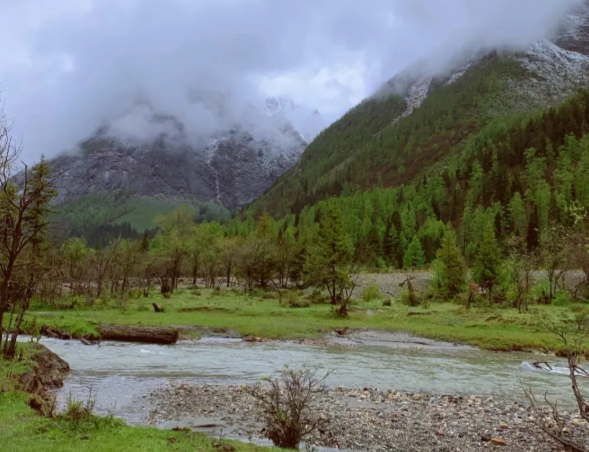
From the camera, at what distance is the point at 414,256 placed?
13712 cm

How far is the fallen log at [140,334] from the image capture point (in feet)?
125

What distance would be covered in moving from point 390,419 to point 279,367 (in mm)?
11660

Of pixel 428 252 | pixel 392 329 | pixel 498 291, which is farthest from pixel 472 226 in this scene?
pixel 392 329

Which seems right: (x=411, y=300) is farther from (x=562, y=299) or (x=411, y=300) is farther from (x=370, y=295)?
(x=562, y=299)

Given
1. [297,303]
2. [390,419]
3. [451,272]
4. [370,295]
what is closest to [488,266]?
[451,272]

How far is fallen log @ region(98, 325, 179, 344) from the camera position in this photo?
38.0 metres

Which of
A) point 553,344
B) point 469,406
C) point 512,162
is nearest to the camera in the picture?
point 469,406

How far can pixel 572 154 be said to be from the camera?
178 metres

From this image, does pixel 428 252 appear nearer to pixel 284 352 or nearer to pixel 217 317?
pixel 217 317

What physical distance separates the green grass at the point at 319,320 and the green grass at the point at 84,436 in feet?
84.2

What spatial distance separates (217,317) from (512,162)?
579 ft

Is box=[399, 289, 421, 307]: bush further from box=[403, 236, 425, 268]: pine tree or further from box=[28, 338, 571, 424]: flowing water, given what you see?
box=[403, 236, 425, 268]: pine tree

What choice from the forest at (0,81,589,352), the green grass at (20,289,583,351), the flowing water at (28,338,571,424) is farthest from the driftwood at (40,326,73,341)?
the forest at (0,81,589,352)

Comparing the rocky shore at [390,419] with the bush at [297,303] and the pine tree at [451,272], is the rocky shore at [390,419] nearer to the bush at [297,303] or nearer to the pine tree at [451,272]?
the bush at [297,303]
